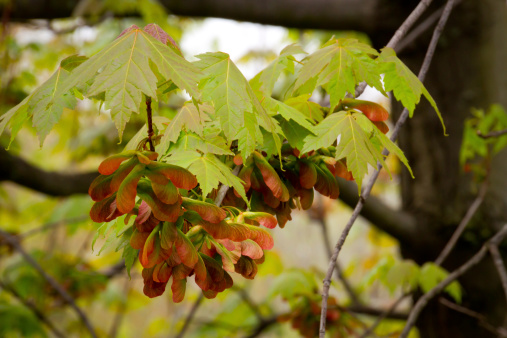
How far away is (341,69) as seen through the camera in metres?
0.80

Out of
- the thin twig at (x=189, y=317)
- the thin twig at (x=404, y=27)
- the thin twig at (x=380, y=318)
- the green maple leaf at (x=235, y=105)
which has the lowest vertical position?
the thin twig at (x=189, y=317)

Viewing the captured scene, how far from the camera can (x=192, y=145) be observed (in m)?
0.69

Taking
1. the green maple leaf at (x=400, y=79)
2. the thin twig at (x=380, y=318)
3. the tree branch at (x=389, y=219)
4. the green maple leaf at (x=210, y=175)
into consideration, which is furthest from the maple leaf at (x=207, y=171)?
the tree branch at (x=389, y=219)

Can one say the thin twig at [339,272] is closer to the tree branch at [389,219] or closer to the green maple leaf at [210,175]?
the tree branch at [389,219]

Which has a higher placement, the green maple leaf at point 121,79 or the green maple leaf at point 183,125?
the green maple leaf at point 121,79

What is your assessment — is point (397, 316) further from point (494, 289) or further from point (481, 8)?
point (481, 8)

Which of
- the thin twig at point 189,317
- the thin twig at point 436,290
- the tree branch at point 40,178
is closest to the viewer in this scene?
the thin twig at point 436,290

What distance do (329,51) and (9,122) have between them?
1.79 ft

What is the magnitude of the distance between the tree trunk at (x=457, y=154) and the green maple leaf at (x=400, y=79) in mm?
1335

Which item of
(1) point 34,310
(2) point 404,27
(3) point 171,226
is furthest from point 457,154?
(1) point 34,310

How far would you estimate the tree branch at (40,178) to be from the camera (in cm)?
192

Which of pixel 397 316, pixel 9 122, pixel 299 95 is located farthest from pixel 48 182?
pixel 397 316

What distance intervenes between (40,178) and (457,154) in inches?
73.0

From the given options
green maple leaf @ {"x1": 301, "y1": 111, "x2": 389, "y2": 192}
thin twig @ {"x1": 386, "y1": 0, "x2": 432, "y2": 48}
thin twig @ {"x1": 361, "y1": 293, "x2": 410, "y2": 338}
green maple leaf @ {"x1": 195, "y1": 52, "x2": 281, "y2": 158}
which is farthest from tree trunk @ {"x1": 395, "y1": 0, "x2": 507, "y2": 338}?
green maple leaf @ {"x1": 195, "y1": 52, "x2": 281, "y2": 158}
